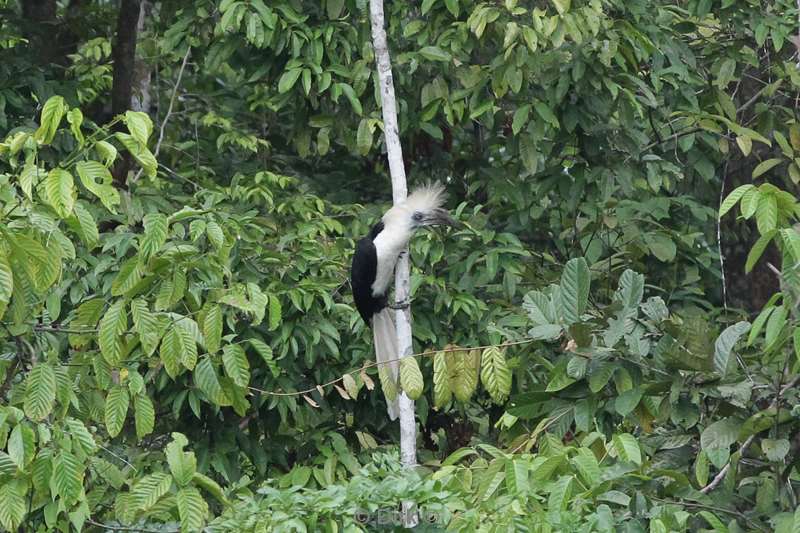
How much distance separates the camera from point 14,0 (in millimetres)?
6055

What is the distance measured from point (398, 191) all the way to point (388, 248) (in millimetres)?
551

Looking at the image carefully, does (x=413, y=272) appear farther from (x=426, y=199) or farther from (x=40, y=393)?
(x=40, y=393)

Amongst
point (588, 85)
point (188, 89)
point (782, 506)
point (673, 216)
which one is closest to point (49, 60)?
point (188, 89)

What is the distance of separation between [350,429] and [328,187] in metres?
1.36

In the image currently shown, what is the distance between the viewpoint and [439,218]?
15.1 feet

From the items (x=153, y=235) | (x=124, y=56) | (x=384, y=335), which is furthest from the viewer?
(x=124, y=56)

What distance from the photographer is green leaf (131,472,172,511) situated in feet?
9.39

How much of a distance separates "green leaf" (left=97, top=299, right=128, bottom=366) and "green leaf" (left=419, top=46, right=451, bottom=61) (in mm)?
1923

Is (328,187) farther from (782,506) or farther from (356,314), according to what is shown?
(782,506)

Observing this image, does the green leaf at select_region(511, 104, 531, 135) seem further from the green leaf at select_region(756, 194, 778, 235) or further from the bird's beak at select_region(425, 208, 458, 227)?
the green leaf at select_region(756, 194, 778, 235)

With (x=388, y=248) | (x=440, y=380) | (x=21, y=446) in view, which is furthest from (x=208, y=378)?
(x=388, y=248)

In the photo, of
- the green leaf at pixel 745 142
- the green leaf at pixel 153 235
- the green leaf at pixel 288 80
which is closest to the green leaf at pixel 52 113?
the green leaf at pixel 153 235

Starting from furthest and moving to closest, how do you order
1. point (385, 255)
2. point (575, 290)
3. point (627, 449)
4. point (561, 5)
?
point (385, 255)
point (561, 5)
point (575, 290)
point (627, 449)

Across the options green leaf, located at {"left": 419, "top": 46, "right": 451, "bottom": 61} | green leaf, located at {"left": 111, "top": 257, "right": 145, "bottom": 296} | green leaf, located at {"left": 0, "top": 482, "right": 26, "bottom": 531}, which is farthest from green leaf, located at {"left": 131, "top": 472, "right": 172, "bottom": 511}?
green leaf, located at {"left": 419, "top": 46, "right": 451, "bottom": 61}
